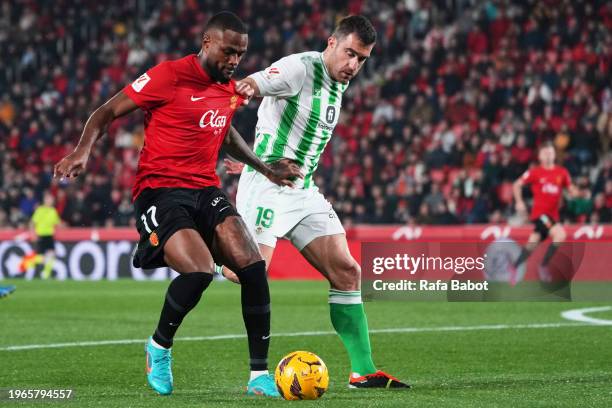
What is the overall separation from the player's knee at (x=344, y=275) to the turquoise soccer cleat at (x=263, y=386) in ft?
2.96

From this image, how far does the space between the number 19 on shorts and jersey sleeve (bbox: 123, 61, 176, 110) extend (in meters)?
1.16

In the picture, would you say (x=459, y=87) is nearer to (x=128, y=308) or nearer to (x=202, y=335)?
(x=128, y=308)

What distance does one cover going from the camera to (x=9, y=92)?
2825 centimetres

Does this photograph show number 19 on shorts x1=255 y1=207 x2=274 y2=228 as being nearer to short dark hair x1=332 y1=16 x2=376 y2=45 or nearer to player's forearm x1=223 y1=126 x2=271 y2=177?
player's forearm x1=223 y1=126 x2=271 y2=177

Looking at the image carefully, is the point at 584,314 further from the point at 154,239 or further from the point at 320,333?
the point at 154,239

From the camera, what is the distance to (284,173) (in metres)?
7.05

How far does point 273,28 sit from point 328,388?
21.5 m

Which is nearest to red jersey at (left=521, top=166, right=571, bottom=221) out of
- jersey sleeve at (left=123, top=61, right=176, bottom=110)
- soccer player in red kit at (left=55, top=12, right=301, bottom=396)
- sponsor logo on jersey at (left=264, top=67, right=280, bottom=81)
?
sponsor logo on jersey at (left=264, top=67, right=280, bottom=81)

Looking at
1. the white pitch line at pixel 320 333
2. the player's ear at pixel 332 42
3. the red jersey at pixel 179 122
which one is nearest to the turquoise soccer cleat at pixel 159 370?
the red jersey at pixel 179 122

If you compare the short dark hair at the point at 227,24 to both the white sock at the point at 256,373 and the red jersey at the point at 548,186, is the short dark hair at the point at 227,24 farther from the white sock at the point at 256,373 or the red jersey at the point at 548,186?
the red jersey at the point at 548,186

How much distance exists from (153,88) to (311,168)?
1384mm
